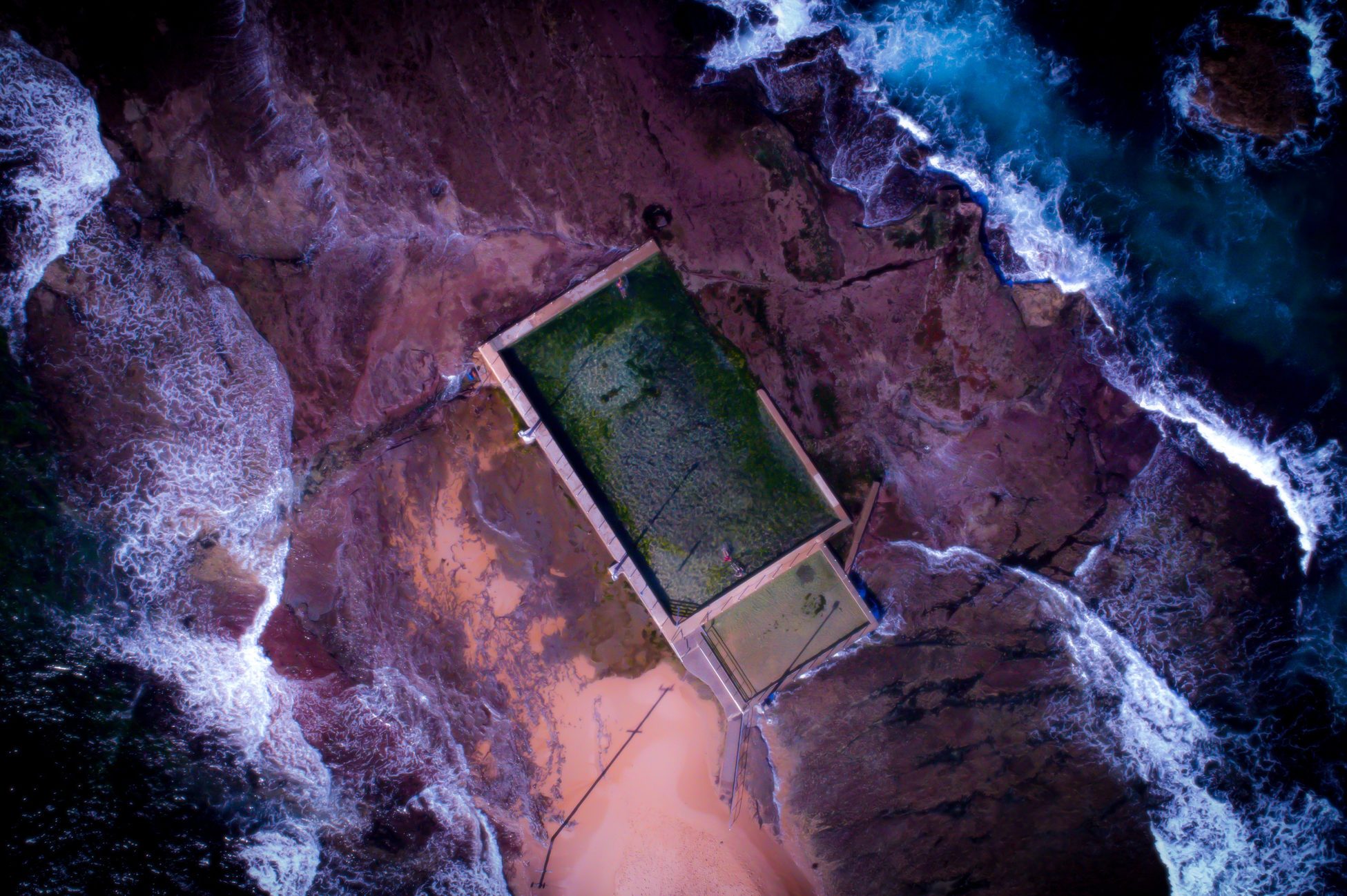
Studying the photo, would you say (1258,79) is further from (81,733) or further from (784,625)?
(81,733)

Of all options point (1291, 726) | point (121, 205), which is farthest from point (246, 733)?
point (1291, 726)

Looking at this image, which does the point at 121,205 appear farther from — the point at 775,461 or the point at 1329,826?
the point at 1329,826

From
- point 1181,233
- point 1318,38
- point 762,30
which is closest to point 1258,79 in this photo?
point 1318,38

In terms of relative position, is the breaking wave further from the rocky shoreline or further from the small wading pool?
the small wading pool

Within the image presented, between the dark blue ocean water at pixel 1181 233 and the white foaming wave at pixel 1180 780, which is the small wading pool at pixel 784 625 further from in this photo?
the dark blue ocean water at pixel 1181 233

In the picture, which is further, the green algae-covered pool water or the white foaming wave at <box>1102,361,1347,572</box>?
the green algae-covered pool water

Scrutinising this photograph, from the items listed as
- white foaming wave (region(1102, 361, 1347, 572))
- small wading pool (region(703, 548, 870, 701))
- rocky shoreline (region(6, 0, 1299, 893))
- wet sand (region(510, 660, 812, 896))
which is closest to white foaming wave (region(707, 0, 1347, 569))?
white foaming wave (region(1102, 361, 1347, 572))

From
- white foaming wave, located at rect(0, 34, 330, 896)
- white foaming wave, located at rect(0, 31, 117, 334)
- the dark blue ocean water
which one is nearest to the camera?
the dark blue ocean water
